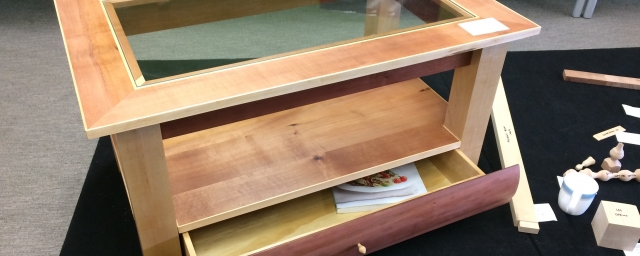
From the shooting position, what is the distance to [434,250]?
1.12 metres

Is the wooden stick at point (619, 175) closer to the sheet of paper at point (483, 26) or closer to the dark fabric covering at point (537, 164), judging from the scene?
the dark fabric covering at point (537, 164)

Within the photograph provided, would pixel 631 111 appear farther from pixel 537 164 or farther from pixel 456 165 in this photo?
pixel 456 165

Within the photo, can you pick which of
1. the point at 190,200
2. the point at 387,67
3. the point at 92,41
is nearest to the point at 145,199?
the point at 190,200

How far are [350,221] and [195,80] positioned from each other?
14.4 inches

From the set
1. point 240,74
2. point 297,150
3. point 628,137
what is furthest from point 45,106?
point 628,137

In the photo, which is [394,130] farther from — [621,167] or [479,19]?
[621,167]

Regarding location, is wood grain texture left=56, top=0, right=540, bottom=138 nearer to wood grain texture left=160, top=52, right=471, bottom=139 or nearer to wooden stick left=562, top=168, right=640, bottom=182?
wood grain texture left=160, top=52, right=471, bottom=139

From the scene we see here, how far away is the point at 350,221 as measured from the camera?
3.01 ft

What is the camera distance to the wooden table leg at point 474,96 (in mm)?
1065

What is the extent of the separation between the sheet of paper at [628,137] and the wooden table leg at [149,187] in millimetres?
1254

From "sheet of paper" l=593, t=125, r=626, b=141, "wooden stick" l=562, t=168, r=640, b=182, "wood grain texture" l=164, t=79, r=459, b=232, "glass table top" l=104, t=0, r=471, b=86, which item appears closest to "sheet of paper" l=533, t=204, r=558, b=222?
"wooden stick" l=562, t=168, r=640, b=182

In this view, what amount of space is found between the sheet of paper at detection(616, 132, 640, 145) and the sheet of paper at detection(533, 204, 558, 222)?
415 millimetres

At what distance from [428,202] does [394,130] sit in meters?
0.27

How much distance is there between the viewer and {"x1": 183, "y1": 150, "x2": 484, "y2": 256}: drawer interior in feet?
3.47
